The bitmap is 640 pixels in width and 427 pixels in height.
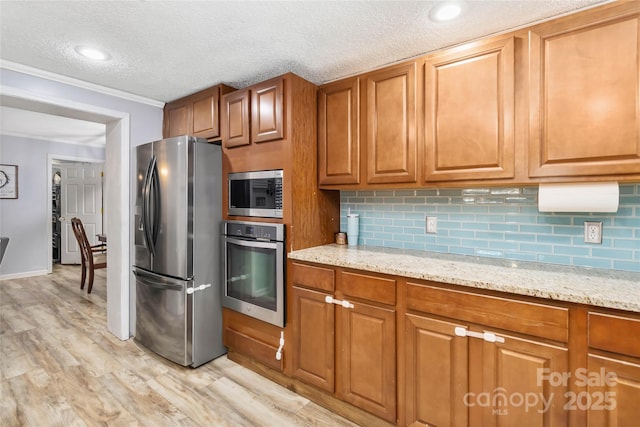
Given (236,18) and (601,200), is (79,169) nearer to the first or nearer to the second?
(236,18)

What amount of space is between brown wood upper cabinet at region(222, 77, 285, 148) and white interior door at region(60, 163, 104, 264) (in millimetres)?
5064

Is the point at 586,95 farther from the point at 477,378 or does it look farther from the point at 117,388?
the point at 117,388

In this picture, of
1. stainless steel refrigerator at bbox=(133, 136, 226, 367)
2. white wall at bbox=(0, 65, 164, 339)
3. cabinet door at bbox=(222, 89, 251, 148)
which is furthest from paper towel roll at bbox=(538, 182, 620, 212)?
white wall at bbox=(0, 65, 164, 339)

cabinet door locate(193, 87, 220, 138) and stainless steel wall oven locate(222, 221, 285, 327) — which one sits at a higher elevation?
cabinet door locate(193, 87, 220, 138)

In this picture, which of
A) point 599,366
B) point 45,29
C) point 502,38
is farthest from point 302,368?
point 45,29

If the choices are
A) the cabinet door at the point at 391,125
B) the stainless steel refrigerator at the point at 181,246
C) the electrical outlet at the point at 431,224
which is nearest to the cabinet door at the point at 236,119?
the stainless steel refrigerator at the point at 181,246

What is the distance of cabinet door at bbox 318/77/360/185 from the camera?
2094 millimetres

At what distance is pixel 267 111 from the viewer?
7.09ft

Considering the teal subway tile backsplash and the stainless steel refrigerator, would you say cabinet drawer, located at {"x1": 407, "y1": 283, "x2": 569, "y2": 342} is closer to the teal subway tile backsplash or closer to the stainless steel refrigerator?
the teal subway tile backsplash

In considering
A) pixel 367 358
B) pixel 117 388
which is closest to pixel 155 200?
pixel 117 388

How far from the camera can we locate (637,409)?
1.09m

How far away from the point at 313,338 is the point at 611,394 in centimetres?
139

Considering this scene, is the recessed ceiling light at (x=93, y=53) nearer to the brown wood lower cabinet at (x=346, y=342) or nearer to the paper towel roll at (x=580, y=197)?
the brown wood lower cabinet at (x=346, y=342)

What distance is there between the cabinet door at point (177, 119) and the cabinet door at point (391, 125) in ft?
5.49
